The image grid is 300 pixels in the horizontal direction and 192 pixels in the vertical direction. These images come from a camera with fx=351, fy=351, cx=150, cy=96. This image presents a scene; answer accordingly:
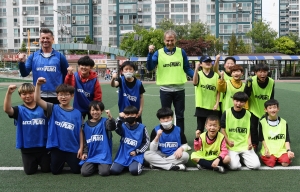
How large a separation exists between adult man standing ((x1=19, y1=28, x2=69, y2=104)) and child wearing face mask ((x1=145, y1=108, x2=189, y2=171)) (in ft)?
5.11

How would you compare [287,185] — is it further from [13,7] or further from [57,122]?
[13,7]

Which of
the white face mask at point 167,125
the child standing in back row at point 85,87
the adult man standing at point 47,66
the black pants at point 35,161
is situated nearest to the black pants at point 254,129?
the white face mask at point 167,125

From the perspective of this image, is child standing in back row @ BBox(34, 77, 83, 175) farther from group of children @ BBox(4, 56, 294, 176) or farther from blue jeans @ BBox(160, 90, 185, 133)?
blue jeans @ BBox(160, 90, 185, 133)

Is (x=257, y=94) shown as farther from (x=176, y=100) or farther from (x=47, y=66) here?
(x=47, y=66)

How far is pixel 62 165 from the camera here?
4.65m

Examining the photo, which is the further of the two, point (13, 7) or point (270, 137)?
point (13, 7)

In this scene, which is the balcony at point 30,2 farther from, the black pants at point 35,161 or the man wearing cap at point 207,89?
the black pants at point 35,161

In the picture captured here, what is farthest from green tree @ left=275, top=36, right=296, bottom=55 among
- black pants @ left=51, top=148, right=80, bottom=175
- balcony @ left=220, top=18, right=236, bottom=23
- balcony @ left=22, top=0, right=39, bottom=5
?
black pants @ left=51, top=148, right=80, bottom=175

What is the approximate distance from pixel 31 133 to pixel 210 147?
2.40m

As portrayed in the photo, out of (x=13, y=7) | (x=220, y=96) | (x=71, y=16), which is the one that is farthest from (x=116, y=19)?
(x=220, y=96)

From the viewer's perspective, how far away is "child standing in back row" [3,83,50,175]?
4598mm

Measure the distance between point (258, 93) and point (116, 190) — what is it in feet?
9.55

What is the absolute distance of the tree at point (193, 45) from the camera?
44938 mm

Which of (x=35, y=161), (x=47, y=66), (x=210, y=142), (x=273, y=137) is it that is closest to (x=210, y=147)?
(x=210, y=142)
